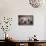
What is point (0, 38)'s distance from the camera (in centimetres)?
464

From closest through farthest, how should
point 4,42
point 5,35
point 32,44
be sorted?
1. point 32,44
2. point 4,42
3. point 5,35

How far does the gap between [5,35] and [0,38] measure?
21cm

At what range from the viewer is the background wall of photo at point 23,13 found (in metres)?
4.69

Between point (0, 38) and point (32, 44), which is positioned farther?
point (0, 38)

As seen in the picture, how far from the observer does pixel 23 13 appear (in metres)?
4.71

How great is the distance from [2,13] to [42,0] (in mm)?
1526

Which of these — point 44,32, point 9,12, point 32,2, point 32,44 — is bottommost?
point 32,44

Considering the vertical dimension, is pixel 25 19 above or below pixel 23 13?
below

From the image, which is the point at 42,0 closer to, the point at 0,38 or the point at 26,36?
the point at 26,36

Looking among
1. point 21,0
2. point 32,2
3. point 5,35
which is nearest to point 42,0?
point 32,2

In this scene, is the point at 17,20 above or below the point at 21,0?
below

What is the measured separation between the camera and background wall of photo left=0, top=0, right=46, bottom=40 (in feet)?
15.4

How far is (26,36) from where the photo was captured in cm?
469

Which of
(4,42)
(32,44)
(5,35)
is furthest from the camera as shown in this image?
(5,35)
